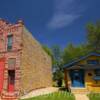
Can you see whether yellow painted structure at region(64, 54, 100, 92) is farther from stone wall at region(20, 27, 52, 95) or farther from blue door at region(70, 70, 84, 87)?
stone wall at region(20, 27, 52, 95)

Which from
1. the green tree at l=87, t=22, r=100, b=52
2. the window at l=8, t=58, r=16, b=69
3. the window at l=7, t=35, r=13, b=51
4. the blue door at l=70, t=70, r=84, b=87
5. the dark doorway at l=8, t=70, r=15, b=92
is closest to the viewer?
the dark doorway at l=8, t=70, r=15, b=92

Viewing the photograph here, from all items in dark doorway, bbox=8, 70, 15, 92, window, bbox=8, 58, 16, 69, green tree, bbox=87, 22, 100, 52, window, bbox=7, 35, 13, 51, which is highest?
green tree, bbox=87, 22, 100, 52

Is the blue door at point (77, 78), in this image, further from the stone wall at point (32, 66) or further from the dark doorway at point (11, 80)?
the dark doorway at point (11, 80)

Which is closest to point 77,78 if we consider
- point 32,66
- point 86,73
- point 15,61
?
point 86,73

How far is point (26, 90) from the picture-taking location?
2433cm

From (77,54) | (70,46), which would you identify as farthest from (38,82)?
(70,46)

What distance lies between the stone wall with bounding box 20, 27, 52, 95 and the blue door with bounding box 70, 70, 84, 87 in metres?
5.77

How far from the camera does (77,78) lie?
25.1 m

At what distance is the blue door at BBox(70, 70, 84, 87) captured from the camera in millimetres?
24803

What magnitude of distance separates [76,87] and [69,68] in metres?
2.59

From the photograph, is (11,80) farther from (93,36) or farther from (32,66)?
(93,36)

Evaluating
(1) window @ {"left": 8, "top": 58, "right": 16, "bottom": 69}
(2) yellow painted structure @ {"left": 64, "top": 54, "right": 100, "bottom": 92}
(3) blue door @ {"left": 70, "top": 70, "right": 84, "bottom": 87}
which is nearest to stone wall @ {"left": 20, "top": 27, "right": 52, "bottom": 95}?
(1) window @ {"left": 8, "top": 58, "right": 16, "bottom": 69}

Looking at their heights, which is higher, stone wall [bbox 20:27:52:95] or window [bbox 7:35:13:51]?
window [bbox 7:35:13:51]

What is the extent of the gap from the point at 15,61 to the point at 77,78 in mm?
8356
